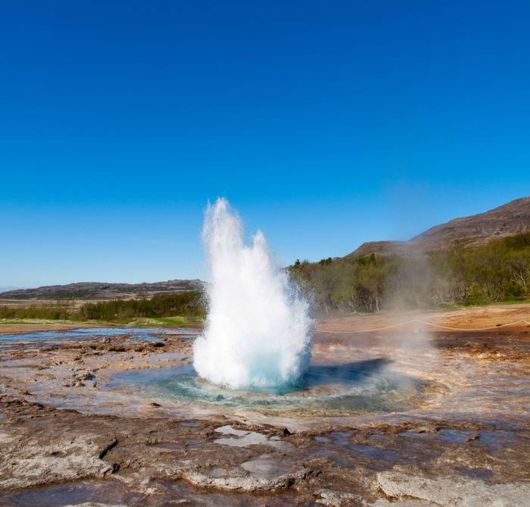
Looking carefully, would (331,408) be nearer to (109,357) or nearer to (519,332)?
(109,357)

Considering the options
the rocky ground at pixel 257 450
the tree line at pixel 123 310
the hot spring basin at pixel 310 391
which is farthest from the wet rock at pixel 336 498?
the tree line at pixel 123 310

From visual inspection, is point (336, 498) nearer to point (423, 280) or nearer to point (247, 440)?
point (247, 440)

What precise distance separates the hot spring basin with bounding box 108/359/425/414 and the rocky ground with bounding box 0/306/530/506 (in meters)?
0.54

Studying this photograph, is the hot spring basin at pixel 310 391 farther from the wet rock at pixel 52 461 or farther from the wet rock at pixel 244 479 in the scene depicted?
the wet rock at pixel 244 479

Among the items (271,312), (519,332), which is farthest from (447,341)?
(271,312)

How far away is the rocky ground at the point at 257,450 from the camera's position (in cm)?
633

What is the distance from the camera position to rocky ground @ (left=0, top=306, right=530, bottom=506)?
6.33 meters

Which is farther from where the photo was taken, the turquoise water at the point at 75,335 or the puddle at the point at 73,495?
the turquoise water at the point at 75,335

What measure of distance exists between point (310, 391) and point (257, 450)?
20.0ft

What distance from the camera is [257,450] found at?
319 inches

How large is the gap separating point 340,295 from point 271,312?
4582 centimetres

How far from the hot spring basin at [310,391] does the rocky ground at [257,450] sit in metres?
0.54

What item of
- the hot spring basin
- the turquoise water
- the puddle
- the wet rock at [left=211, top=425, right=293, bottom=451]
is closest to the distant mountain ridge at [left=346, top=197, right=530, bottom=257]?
the turquoise water

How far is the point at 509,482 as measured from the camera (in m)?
6.58
